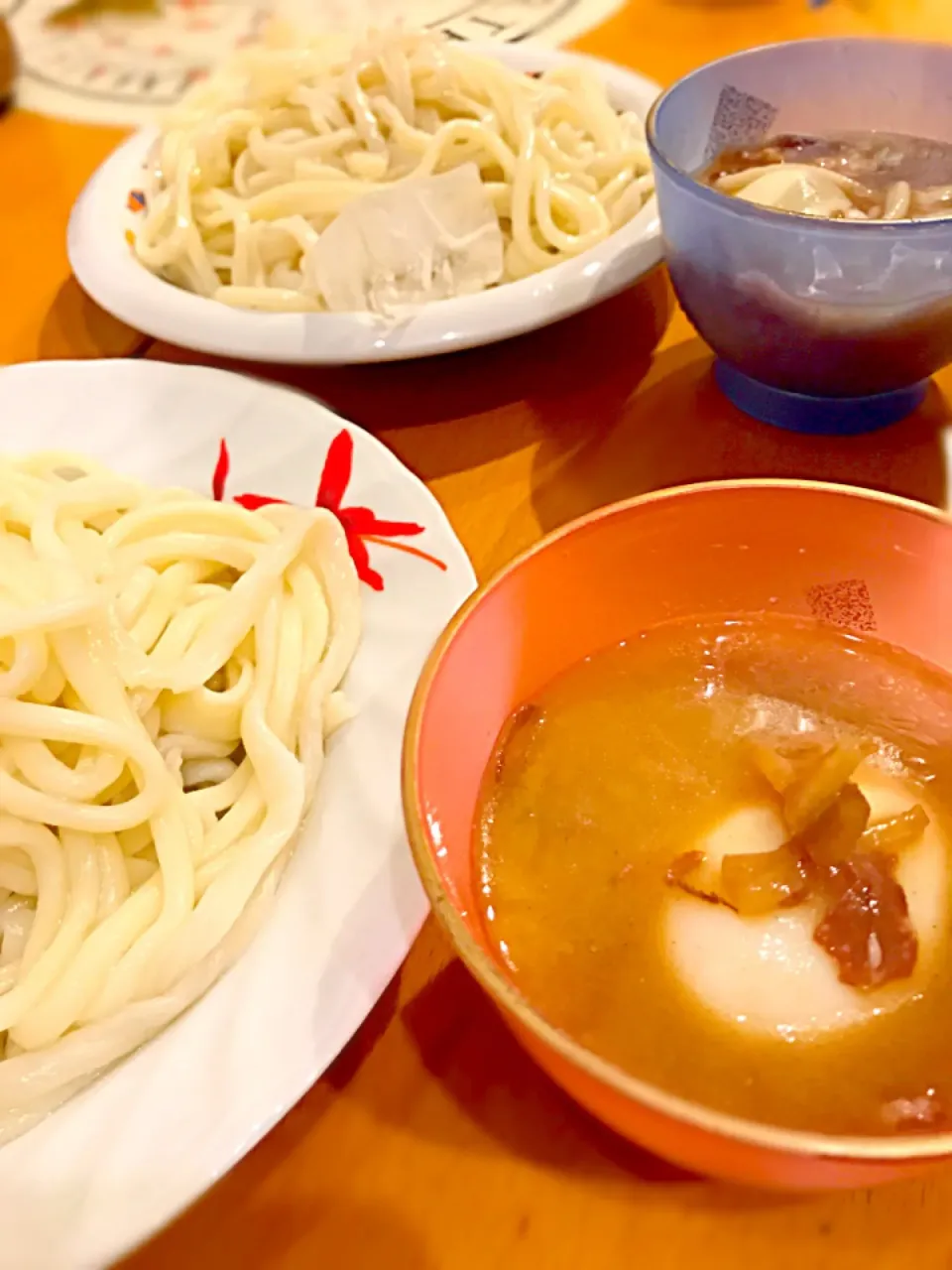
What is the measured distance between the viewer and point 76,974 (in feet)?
2.57

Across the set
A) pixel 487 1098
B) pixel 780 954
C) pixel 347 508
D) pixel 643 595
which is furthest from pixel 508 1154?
pixel 347 508

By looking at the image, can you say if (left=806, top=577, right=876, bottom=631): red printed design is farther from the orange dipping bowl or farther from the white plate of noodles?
the white plate of noodles

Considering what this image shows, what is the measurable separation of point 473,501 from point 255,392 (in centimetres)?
27

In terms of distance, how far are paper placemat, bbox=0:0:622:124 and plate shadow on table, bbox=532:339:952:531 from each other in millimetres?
1336

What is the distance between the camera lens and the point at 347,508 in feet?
3.51

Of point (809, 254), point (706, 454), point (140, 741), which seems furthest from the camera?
point (706, 454)

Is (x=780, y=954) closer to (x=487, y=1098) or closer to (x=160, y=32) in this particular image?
(x=487, y=1098)

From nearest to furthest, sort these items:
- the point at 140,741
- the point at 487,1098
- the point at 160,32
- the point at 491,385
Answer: the point at 487,1098 < the point at 140,741 < the point at 491,385 < the point at 160,32

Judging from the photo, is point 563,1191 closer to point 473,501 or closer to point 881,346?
point 473,501

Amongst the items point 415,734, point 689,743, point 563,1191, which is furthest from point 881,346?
point 563,1191

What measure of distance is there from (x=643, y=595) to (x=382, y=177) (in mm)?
1065

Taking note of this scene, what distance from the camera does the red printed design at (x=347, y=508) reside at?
1016mm

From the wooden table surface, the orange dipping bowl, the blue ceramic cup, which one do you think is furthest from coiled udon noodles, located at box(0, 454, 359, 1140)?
the blue ceramic cup

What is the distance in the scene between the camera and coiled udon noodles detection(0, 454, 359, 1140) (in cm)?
77
